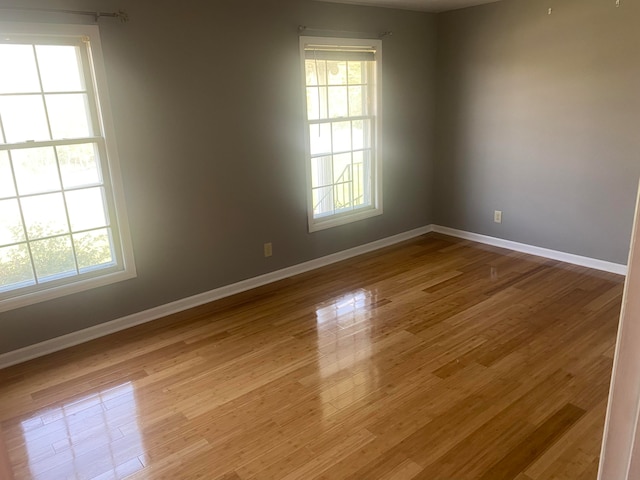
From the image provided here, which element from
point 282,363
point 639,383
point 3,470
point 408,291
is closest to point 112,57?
point 282,363

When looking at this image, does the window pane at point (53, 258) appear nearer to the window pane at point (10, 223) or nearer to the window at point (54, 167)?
the window at point (54, 167)

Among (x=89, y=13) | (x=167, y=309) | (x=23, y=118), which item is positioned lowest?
(x=167, y=309)

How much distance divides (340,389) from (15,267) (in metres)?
2.19

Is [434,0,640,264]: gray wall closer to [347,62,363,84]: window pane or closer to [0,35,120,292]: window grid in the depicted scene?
[347,62,363,84]: window pane

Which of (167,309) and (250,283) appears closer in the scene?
(167,309)

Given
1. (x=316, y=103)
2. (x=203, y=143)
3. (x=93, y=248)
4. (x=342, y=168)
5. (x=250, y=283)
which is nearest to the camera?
(x=93, y=248)

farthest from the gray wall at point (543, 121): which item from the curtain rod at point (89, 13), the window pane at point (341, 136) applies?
the curtain rod at point (89, 13)

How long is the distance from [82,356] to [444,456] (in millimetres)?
2338

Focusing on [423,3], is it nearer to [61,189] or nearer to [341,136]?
[341,136]

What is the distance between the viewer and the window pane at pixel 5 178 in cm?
286

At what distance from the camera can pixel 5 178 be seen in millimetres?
2887

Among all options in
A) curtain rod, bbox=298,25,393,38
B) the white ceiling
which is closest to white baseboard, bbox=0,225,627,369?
curtain rod, bbox=298,25,393,38

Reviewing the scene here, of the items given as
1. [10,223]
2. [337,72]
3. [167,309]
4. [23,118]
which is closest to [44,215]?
[10,223]

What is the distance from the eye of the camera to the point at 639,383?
0.51 metres
